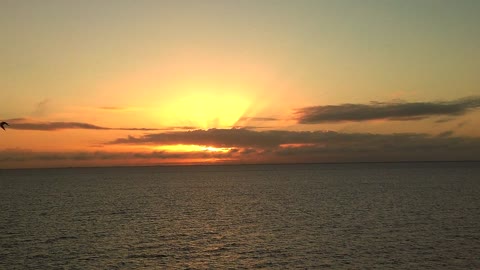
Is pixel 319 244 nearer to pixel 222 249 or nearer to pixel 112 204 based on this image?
pixel 222 249

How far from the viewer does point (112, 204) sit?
134 m

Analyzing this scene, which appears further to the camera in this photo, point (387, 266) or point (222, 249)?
point (222, 249)

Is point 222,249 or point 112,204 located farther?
point 112,204

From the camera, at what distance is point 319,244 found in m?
67.0

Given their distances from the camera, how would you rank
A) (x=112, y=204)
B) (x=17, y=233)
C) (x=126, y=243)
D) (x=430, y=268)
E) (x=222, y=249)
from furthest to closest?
(x=112, y=204) → (x=17, y=233) → (x=126, y=243) → (x=222, y=249) → (x=430, y=268)

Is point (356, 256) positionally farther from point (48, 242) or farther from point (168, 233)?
point (48, 242)

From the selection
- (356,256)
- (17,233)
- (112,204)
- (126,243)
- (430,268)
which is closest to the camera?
(430,268)

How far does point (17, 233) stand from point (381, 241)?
194ft

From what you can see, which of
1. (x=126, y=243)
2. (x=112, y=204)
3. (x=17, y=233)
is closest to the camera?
(x=126, y=243)

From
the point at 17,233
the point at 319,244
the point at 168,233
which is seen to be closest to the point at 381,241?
the point at 319,244

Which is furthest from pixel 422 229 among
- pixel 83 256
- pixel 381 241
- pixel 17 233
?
pixel 17 233

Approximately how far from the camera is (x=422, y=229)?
260ft

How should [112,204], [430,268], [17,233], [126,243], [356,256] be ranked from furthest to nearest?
[112,204] < [17,233] < [126,243] < [356,256] < [430,268]

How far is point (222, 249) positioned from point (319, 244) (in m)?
14.1
